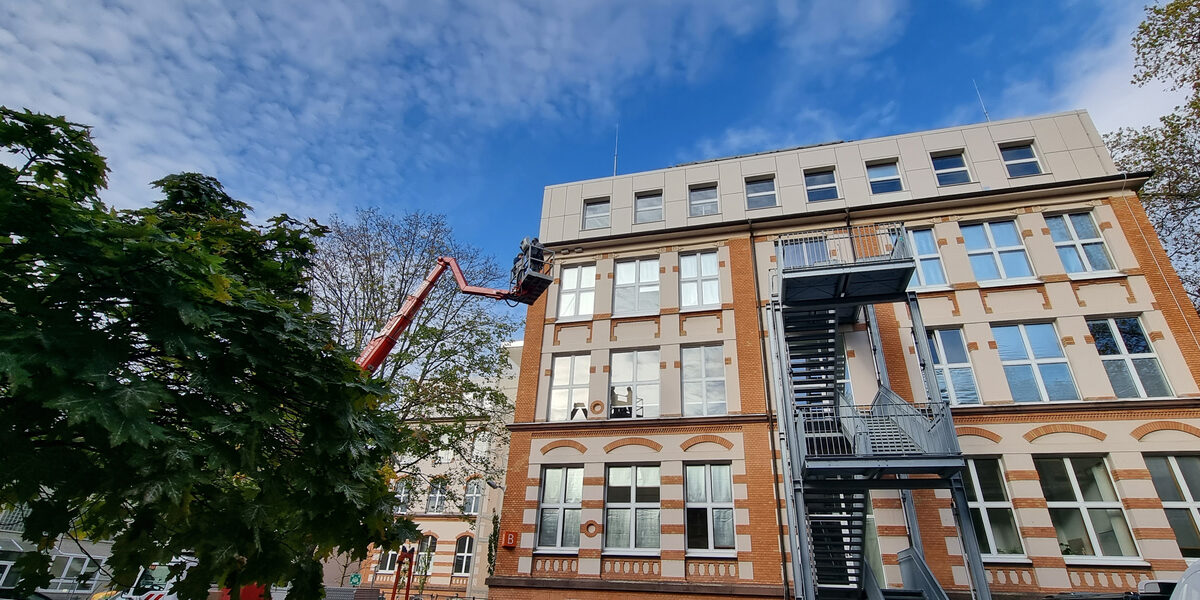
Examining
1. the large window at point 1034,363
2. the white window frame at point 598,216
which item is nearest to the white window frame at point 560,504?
the white window frame at point 598,216

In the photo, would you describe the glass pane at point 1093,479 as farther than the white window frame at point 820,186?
No

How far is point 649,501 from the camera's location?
→ 15.1m

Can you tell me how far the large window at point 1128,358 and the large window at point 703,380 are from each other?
914 cm

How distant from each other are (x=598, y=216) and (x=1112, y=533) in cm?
1563

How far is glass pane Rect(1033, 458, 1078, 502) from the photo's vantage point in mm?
13211

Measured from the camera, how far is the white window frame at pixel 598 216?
65.6 ft

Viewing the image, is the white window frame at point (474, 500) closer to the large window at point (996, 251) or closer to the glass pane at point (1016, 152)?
the large window at point (996, 251)

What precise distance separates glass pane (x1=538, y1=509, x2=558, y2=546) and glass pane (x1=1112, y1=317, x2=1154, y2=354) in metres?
14.9

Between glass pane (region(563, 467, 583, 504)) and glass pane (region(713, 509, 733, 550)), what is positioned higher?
glass pane (region(563, 467, 583, 504))

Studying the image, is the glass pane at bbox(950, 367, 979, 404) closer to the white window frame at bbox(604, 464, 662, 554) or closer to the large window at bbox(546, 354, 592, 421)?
the white window frame at bbox(604, 464, 662, 554)

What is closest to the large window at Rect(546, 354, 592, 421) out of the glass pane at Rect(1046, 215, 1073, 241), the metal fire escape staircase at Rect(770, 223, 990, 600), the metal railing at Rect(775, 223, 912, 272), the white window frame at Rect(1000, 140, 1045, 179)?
the metal fire escape staircase at Rect(770, 223, 990, 600)

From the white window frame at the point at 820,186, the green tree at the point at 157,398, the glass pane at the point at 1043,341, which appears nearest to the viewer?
the green tree at the point at 157,398

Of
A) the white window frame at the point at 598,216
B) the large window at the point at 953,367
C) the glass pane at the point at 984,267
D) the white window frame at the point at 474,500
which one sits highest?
the white window frame at the point at 598,216

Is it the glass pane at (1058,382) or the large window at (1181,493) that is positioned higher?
the glass pane at (1058,382)
